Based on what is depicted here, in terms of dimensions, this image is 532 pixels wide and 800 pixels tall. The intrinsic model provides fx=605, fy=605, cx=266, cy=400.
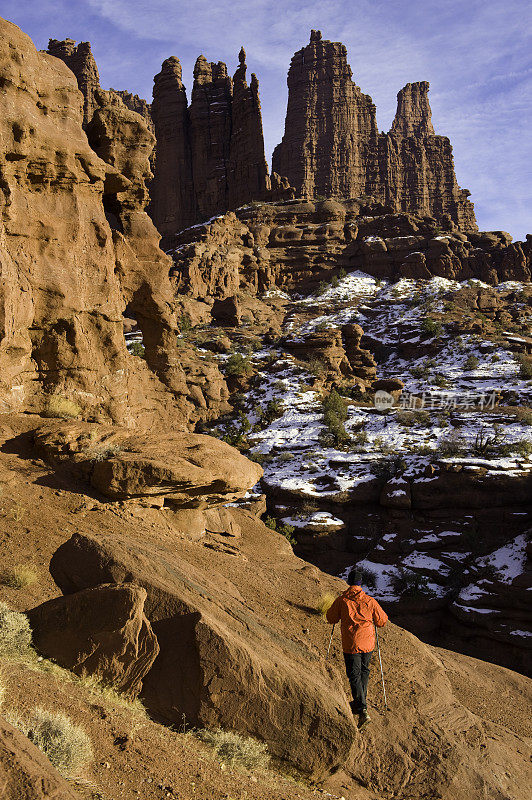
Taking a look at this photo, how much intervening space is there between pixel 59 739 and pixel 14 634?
1.62 meters

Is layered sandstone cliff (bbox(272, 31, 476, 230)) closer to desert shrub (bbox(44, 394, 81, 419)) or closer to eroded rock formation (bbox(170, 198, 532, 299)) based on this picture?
eroded rock formation (bbox(170, 198, 532, 299))

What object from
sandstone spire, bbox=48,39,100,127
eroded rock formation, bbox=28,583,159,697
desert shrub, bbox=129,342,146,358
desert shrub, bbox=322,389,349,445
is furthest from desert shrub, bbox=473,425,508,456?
sandstone spire, bbox=48,39,100,127

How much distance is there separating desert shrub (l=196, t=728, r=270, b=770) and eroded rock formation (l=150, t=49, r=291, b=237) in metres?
71.6

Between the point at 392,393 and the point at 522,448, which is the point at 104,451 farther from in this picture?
the point at 392,393

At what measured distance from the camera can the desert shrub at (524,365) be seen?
1517 inches

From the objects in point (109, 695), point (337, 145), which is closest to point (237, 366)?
point (109, 695)

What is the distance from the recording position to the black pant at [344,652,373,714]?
6.94 meters

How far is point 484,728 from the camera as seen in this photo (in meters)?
8.84

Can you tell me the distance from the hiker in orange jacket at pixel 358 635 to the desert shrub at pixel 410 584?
56.8ft

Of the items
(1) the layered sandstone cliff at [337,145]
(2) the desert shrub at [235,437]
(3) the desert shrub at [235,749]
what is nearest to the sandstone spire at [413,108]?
(1) the layered sandstone cliff at [337,145]

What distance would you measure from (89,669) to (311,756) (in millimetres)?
2337

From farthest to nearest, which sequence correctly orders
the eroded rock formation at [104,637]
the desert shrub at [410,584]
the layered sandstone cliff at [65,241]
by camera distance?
the desert shrub at [410,584], the layered sandstone cliff at [65,241], the eroded rock formation at [104,637]

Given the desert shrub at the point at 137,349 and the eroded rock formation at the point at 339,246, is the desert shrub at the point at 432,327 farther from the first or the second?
the desert shrub at the point at 137,349

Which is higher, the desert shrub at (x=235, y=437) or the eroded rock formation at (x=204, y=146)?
the eroded rock formation at (x=204, y=146)
